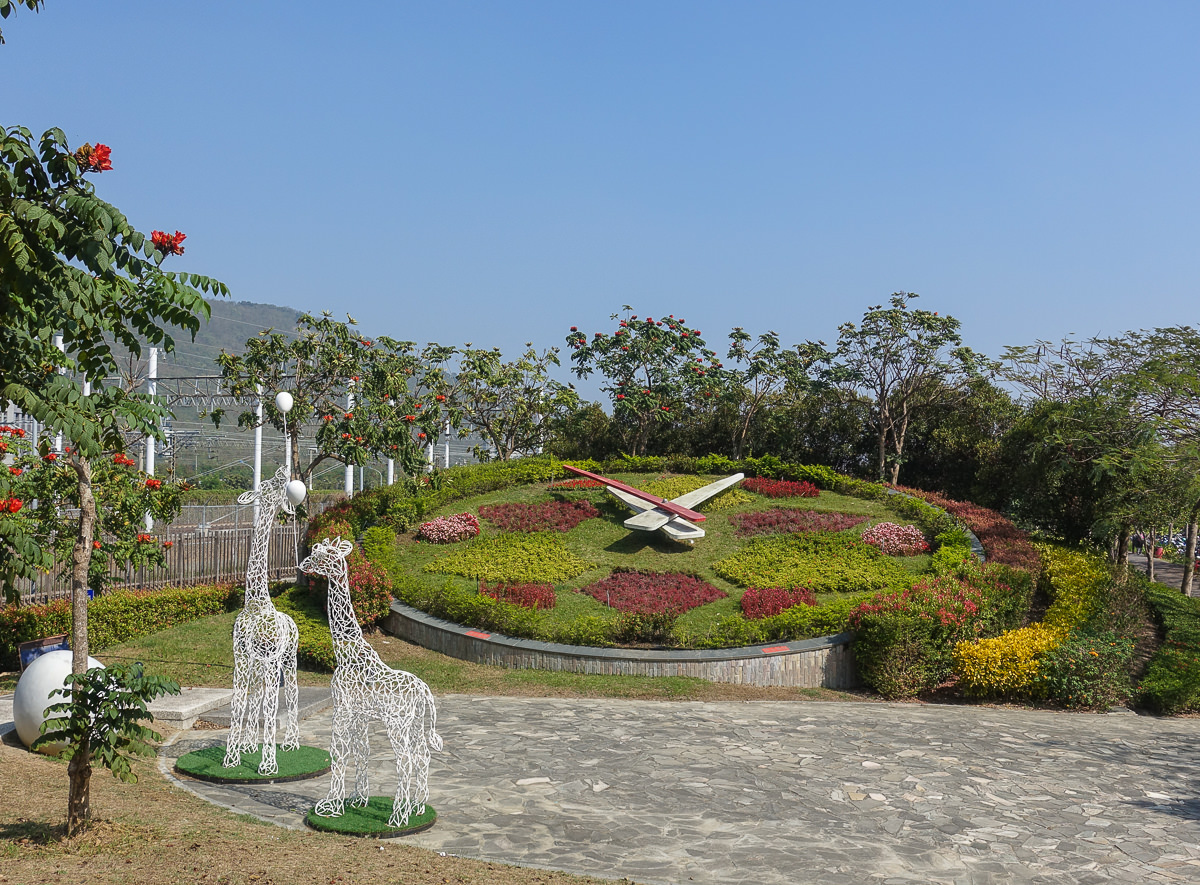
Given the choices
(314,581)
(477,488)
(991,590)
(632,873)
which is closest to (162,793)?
(632,873)

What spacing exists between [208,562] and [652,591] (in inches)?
350

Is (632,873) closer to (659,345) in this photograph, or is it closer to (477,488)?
(477,488)

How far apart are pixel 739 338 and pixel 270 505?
1915cm

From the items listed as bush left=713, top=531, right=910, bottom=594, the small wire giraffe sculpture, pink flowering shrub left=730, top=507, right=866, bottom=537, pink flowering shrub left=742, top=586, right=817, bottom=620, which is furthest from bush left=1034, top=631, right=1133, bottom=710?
the small wire giraffe sculpture

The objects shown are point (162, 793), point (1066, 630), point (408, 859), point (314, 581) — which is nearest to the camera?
point (408, 859)

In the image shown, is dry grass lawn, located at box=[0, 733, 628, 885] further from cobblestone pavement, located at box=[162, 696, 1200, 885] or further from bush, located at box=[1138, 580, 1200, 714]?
bush, located at box=[1138, 580, 1200, 714]

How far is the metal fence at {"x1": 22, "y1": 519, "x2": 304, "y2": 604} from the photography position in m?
16.6

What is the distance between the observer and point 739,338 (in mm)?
26078

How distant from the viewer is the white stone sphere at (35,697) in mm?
8789

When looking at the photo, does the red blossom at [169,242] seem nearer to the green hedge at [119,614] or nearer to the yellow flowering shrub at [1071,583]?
the green hedge at [119,614]

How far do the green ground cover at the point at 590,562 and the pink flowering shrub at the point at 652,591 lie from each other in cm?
19

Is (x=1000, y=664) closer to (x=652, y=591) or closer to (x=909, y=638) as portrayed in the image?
(x=909, y=638)

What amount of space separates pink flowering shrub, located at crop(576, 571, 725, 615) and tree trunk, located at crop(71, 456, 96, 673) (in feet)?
29.7

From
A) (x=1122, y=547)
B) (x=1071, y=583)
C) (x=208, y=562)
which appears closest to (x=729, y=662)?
(x=1071, y=583)
